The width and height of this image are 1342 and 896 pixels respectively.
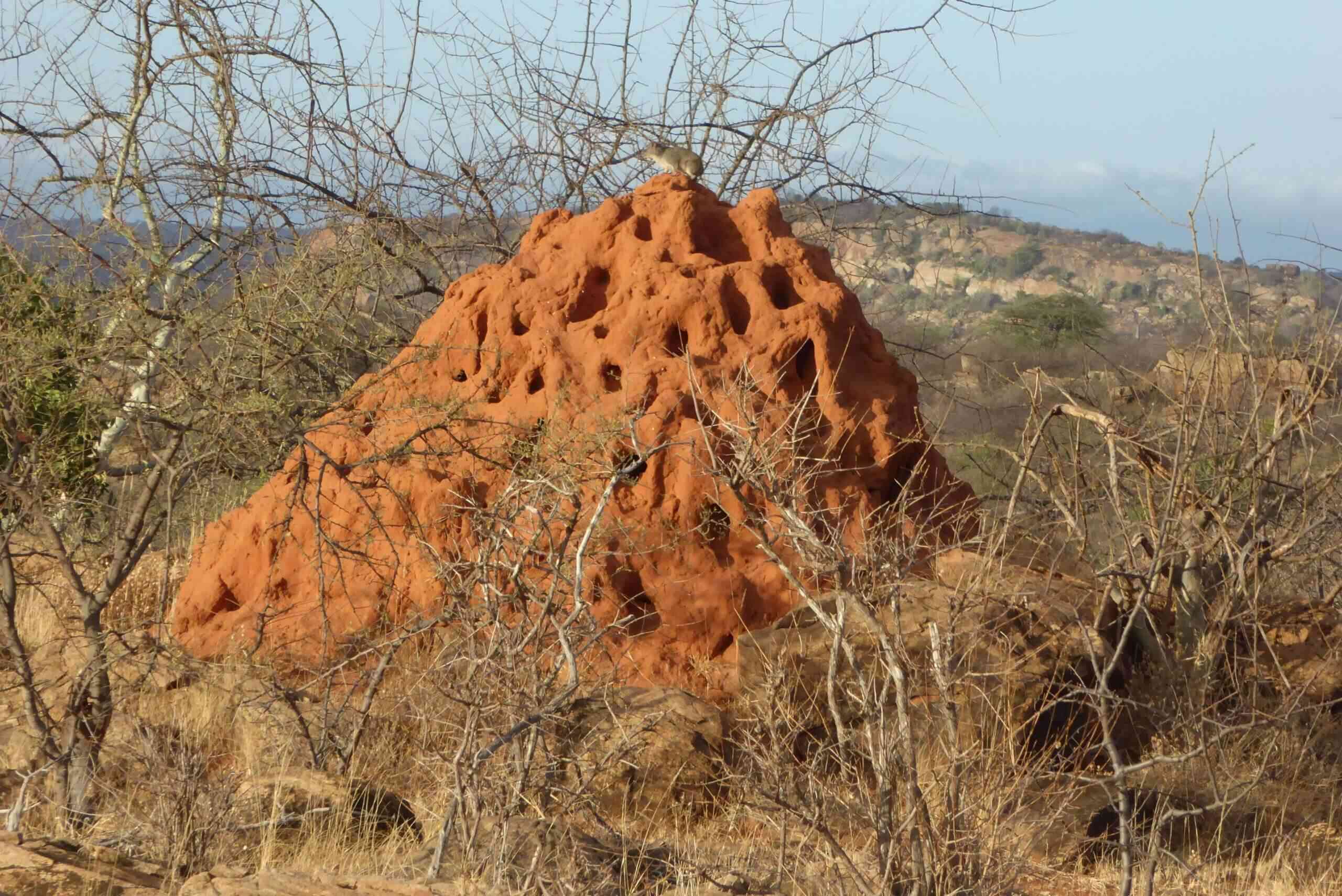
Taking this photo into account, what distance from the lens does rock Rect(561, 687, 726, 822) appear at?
432 cm

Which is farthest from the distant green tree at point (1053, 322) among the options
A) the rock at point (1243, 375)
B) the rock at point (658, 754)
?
the rock at point (658, 754)

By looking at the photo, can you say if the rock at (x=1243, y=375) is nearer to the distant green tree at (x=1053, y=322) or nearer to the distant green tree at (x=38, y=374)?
the distant green tree at (x=38, y=374)

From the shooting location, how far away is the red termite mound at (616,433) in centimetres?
533

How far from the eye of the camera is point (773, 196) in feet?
21.1

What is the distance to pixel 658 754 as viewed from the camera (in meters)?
4.51

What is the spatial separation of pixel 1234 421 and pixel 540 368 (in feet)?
10.7

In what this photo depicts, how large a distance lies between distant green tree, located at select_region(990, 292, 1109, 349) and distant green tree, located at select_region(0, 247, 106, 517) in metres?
10.1

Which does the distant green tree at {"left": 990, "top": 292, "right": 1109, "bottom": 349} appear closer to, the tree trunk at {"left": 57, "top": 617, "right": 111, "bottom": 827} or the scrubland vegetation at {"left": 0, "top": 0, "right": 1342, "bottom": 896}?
the scrubland vegetation at {"left": 0, "top": 0, "right": 1342, "bottom": 896}

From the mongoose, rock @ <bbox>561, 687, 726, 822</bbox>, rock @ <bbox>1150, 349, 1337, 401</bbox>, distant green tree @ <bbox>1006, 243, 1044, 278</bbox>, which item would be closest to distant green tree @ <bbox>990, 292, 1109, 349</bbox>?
the mongoose

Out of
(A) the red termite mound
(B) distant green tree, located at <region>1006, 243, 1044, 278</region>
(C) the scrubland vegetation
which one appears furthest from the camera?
(B) distant green tree, located at <region>1006, 243, 1044, 278</region>

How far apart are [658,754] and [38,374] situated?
2.67 m

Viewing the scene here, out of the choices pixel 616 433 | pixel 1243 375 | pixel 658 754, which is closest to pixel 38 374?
pixel 616 433

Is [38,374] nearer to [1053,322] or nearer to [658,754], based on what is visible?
[658,754]

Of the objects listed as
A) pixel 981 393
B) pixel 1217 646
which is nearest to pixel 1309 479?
pixel 1217 646
